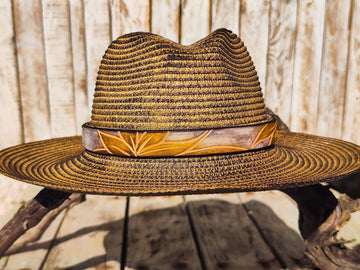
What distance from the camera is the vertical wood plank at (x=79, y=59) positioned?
2.47m

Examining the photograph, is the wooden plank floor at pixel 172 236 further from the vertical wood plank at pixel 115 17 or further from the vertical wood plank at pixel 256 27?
the vertical wood plank at pixel 115 17

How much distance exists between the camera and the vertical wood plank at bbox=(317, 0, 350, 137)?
8.51 ft

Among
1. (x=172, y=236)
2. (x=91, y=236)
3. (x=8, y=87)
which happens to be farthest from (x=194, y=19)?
(x=91, y=236)

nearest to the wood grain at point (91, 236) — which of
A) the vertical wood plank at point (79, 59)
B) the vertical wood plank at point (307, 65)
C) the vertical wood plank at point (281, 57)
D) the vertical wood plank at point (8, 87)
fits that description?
the vertical wood plank at point (79, 59)

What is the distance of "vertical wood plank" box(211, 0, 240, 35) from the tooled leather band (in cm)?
145

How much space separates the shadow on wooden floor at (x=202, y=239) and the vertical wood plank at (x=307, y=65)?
0.71 m

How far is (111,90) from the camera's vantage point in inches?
53.9

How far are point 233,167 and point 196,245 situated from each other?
0.88 metres

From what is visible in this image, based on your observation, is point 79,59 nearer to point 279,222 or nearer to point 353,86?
point 279,222

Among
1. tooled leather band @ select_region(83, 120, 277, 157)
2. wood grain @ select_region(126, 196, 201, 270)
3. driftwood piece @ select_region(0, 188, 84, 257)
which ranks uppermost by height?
tooled leather band @ select_region(83, 120, 277, 157)

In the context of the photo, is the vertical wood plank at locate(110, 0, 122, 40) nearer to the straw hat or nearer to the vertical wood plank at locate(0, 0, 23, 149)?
the vertical wood plank at locate(0, 0, 23, 149)

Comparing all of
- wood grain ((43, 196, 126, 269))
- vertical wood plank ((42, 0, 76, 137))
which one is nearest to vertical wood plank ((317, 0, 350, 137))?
wood grain ((43, 196, 126, 269))

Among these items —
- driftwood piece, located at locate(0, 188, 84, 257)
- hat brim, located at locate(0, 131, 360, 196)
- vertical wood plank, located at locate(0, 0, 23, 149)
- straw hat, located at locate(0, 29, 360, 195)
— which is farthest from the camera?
vertical wood plank, located at locate(0, 0, 23, 149)

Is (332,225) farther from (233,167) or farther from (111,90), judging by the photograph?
(111,90)
